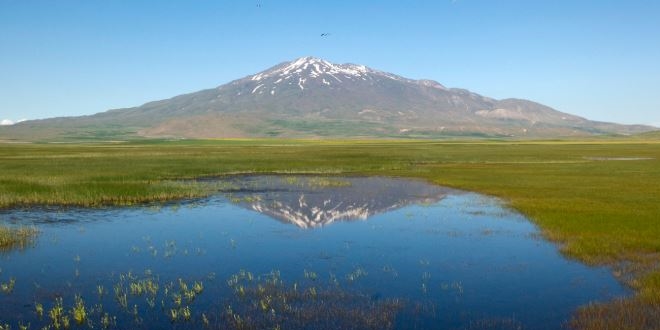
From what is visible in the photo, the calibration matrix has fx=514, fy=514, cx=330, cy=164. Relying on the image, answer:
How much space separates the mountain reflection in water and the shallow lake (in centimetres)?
65

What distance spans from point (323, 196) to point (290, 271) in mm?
24503

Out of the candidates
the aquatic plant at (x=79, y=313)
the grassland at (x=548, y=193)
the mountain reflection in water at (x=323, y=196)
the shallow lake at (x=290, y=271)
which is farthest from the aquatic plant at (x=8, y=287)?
the grassland at (x=548, y=193)

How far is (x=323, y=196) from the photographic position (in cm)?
4609

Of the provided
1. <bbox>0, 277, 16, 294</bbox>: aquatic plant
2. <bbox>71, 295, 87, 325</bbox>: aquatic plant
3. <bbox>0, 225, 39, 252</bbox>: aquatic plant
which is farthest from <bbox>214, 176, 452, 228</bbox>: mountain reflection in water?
<bbox>71, 295, 87, 325</bbox>: aquatic plant

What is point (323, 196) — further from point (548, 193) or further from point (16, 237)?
point (16, 237)

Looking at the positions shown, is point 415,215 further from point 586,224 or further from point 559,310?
point 559,310

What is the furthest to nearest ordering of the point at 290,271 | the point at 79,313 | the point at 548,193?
the point at 548,193 < the point at 290,271 < the point at 79,313

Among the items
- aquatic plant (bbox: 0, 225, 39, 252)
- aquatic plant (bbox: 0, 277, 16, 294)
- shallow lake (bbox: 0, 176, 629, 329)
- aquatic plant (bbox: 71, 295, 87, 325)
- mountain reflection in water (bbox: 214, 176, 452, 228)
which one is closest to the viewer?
aquatic plant (bbox: 71, 295, 87, 325)

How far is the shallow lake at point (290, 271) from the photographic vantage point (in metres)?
16.4

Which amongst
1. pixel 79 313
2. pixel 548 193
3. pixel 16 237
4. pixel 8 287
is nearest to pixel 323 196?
pixel 548 193

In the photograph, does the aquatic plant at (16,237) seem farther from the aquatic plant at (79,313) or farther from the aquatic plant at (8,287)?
the aquatic plant at (79,313)

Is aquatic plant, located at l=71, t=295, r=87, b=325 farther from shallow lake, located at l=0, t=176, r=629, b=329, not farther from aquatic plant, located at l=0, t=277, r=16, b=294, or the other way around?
aquatic plant, located at l=0, t=277, r=16, b=294

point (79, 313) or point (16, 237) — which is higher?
point (16, 237)

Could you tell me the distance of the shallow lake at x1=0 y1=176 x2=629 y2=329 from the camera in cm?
1639
